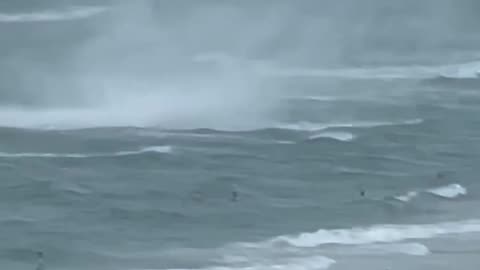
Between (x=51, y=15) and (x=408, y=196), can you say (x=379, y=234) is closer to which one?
(x=408, y=196)

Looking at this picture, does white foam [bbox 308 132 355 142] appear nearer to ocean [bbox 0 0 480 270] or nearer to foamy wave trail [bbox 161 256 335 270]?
ocean [bbox 0 0 480 270]

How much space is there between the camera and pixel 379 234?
Result: 4366cm

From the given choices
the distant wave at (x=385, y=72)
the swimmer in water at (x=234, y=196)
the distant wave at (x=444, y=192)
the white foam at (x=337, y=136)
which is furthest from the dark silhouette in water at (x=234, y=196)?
the distant wave at (x=385, y=72)

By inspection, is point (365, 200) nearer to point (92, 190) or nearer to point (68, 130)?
point (92, 190)

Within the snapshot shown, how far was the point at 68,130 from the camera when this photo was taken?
52.7 m

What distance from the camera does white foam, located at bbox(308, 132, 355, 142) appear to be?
172 ft

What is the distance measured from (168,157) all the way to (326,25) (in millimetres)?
21758

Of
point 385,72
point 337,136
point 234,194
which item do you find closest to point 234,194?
point 234,194

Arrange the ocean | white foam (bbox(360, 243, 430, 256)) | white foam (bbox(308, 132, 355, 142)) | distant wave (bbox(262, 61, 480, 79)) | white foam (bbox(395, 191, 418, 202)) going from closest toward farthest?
white foam (bbox(360, 243, 430, 256)) < the ocean < white foam (bbox(395, 191, 418, 202)) < white foam (bbox(308, 132, 355, 142)) < distant wave (bbox(262, 61, 480, 79))

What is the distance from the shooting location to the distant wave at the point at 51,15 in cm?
6756

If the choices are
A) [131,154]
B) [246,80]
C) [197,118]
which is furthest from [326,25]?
Answer: [131,154]

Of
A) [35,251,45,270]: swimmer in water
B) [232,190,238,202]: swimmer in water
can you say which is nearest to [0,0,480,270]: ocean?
[35,251,45,270]: swimmer in water

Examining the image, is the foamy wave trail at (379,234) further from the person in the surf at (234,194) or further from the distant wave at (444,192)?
the person in the surf at (234,194)

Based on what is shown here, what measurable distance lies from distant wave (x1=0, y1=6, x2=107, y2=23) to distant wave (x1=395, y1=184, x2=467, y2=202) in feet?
75.1
